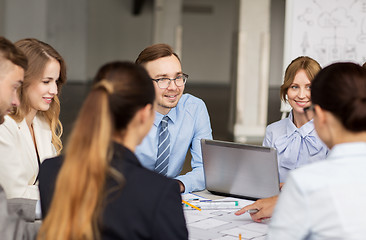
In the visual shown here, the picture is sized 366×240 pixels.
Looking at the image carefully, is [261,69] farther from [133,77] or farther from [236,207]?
[133,77]

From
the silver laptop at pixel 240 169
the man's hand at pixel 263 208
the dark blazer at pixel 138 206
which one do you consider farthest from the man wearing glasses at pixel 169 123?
the dark blazer at pixel 138 206

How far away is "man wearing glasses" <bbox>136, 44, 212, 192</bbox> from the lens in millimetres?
2816

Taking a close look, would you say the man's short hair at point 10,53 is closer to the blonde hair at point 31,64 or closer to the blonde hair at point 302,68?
the blonde hair at point 31,64

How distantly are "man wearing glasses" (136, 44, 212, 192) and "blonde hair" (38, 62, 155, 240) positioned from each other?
1342mm

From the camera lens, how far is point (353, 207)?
1356 millimetres

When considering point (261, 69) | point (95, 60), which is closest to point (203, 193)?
point (261, 69)

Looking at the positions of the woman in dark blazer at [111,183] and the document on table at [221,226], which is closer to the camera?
the woman in dark blazer at [111,183]

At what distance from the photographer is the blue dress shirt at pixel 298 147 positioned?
2898 millimetres

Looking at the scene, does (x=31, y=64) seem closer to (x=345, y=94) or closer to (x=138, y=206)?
(x=138, y=206)

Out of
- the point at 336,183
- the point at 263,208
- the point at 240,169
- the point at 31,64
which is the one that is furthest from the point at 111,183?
the point at 31,64

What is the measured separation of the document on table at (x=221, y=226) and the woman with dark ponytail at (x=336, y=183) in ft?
1.70

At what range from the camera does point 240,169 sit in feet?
7.45

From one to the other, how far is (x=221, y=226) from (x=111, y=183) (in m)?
0.79

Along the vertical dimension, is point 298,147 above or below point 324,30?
below
